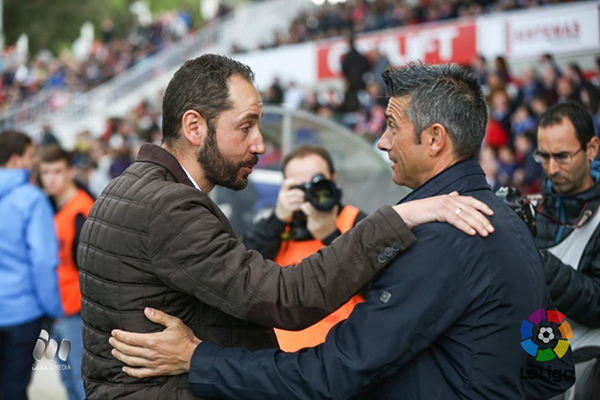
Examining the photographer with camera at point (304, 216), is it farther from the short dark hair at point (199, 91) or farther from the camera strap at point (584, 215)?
the short dark hair at point (199, 91)

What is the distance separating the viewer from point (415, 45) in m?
12.7

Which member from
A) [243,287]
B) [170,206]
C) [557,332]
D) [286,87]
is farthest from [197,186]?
[286,87]

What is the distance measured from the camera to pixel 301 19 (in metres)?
18.8

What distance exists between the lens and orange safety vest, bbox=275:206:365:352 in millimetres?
2764

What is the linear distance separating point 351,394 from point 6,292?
260cm

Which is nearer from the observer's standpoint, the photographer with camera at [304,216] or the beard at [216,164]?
the beard at [216,164]

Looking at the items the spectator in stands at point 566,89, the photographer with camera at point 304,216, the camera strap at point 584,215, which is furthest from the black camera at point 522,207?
the spectator in stands at point 566,89

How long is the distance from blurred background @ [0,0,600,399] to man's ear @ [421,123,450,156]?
36.7 inches

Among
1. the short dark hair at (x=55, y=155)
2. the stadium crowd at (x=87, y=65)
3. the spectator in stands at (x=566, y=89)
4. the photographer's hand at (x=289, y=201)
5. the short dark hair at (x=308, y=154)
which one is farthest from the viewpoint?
the stadium crowd at (x=87, y=65)

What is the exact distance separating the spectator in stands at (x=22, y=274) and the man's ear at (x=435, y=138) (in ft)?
8.37

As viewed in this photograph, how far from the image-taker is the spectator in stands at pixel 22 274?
373 cm

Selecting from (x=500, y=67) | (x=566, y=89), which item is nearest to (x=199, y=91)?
(x=566, y=89)

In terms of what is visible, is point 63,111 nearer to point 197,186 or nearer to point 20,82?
point 20,82

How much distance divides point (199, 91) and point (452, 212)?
857 mm
